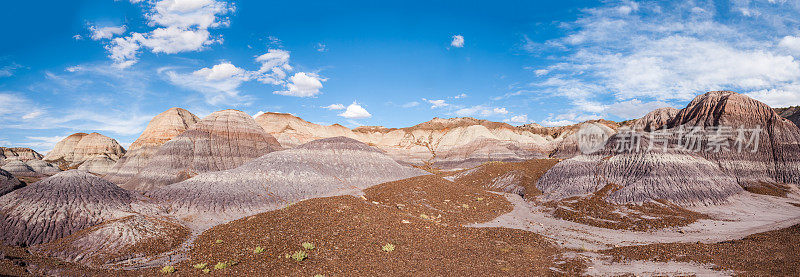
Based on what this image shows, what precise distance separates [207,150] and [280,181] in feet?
64.5

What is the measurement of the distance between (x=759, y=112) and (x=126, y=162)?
75.0 metres

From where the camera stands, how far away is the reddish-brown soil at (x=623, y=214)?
680 inches

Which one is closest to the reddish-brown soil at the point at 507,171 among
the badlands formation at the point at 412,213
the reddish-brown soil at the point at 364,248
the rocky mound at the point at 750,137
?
the badlands formation at the point at 412,213

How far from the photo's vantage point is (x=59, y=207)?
1481 centimetres

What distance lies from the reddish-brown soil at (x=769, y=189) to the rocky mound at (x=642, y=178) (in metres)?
2.23

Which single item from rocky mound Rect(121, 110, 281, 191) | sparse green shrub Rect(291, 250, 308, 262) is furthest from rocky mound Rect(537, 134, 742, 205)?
rocky mound Rect(121, 110, 281, 191)

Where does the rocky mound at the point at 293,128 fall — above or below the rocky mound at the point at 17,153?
above

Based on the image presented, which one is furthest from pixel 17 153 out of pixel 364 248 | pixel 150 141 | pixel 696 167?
pixel 696 167

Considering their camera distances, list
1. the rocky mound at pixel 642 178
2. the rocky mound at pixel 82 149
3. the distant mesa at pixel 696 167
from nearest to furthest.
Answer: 1. the rocky mound at pixel 642 178
2. the distant mesa at pixel 696 167
3. the rocky mound at pixel 82 149

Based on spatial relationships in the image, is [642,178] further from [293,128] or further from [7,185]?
[293,128]

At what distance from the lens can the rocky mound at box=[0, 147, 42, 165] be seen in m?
78.9

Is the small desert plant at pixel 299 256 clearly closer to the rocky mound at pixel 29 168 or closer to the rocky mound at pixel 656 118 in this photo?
the rocky mound at pixel 656 118

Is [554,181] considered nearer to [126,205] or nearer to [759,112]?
[759,112]

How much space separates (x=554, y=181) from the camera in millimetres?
26469
